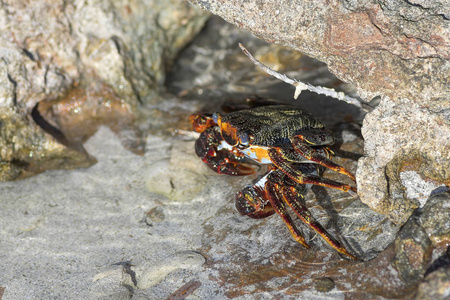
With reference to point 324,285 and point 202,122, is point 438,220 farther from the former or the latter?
point 202,122

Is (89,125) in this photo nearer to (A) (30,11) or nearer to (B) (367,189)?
(A) (30,11)

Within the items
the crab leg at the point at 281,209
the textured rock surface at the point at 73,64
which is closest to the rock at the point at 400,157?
the crab leg at the point at 281,209

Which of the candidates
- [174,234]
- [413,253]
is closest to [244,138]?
[174,234]

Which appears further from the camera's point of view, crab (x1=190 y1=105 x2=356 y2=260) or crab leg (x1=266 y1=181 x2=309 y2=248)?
crab (x1=190 y1=105 x2=356 y2=260)

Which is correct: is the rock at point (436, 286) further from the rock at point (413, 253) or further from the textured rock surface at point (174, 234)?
the rock at point (413, 253)

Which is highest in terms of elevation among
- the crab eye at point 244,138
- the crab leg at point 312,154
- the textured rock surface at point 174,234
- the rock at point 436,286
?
the rock at point 436,286

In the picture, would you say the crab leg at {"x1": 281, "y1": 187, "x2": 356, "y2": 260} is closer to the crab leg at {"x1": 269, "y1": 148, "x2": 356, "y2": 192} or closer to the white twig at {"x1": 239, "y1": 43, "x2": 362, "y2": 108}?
the crab leg at {"x1": 269, "y1": 148, "x2": 356, "y2": 192}

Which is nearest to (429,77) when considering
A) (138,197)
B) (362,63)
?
(362,63)

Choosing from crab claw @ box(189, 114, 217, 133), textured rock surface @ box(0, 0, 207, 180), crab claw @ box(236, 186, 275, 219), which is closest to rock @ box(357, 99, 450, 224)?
crab claw @ box(236, 186, 275, 219)
